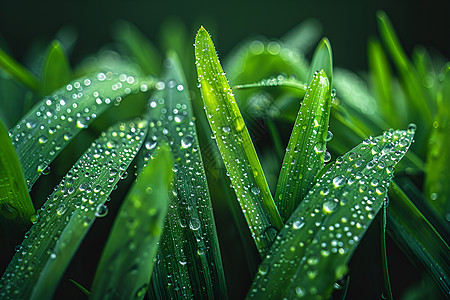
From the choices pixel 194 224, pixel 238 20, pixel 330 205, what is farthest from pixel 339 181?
pixel 238 20

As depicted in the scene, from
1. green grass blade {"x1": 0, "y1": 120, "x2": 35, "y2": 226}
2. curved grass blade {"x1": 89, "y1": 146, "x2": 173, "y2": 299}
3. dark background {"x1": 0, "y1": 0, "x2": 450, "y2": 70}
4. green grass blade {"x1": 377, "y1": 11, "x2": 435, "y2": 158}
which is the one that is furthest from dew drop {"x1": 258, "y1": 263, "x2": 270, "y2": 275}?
dark background {"x1": 0, "y1": 0, "x2": 450, "y2": 70}

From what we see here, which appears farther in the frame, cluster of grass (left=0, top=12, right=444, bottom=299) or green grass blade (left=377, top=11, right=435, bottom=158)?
green grass blade (left=377, top=11, right=435, bottom=158)

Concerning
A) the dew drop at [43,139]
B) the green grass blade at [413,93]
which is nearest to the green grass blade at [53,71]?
the dew drop at [43,139]

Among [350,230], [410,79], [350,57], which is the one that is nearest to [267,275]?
[350,230]

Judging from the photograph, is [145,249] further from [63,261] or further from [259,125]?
[259,125]

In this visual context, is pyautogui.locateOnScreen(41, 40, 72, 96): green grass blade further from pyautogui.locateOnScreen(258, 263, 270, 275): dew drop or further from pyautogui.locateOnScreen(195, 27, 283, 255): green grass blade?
pyautogui.locateOnScreen(258, 263, 270, 275): dew drop

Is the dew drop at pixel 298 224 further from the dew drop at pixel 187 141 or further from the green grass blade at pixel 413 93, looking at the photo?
the green grass blade at pixel 413 93

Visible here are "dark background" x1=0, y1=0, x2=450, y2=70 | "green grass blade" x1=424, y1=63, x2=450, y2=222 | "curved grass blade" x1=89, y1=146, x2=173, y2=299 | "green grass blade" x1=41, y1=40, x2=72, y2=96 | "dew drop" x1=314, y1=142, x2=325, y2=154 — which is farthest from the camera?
"dark background" x1=0, y1=0, x2=450, y2=70
